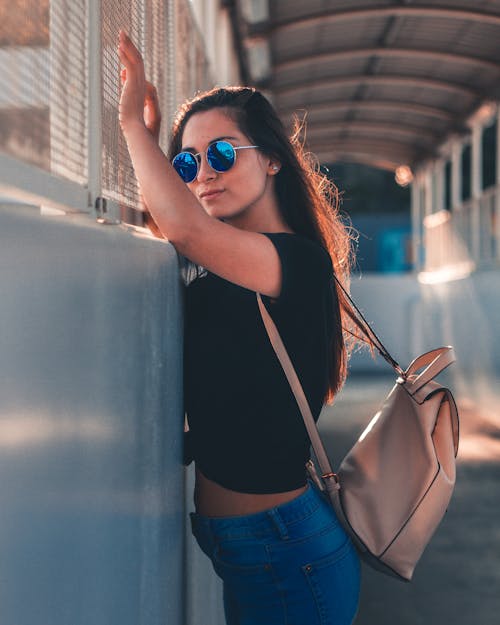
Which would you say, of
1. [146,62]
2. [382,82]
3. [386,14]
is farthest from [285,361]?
[382,82]

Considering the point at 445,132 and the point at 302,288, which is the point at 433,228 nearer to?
the point at 445,132

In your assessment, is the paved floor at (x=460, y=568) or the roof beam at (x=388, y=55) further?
the roof beam at (x=388, y=55)

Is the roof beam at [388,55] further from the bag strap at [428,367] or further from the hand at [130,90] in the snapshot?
the hand at [130,90]

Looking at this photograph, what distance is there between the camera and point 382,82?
12617 millimetres

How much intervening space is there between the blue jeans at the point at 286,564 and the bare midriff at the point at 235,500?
0.07 ft

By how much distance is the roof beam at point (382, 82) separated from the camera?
12.4 m

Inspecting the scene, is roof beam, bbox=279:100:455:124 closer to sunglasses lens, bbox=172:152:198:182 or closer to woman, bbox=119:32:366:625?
sunglasses lens, bbox=172:152:198:182

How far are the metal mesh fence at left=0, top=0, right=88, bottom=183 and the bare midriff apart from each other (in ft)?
2.23

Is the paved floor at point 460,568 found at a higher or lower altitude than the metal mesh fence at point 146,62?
lower

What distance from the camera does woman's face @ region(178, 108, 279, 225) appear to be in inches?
80.3

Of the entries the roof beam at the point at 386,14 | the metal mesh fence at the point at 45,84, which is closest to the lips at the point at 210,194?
the metal mesh fence at the point at 45,84

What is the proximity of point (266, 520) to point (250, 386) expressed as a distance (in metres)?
0.26

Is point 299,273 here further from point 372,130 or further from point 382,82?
point 372,130

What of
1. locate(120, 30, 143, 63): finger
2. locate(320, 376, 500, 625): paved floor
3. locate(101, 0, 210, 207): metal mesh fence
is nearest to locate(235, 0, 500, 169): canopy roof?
locate(320, 376, 500, 625): paved floor
